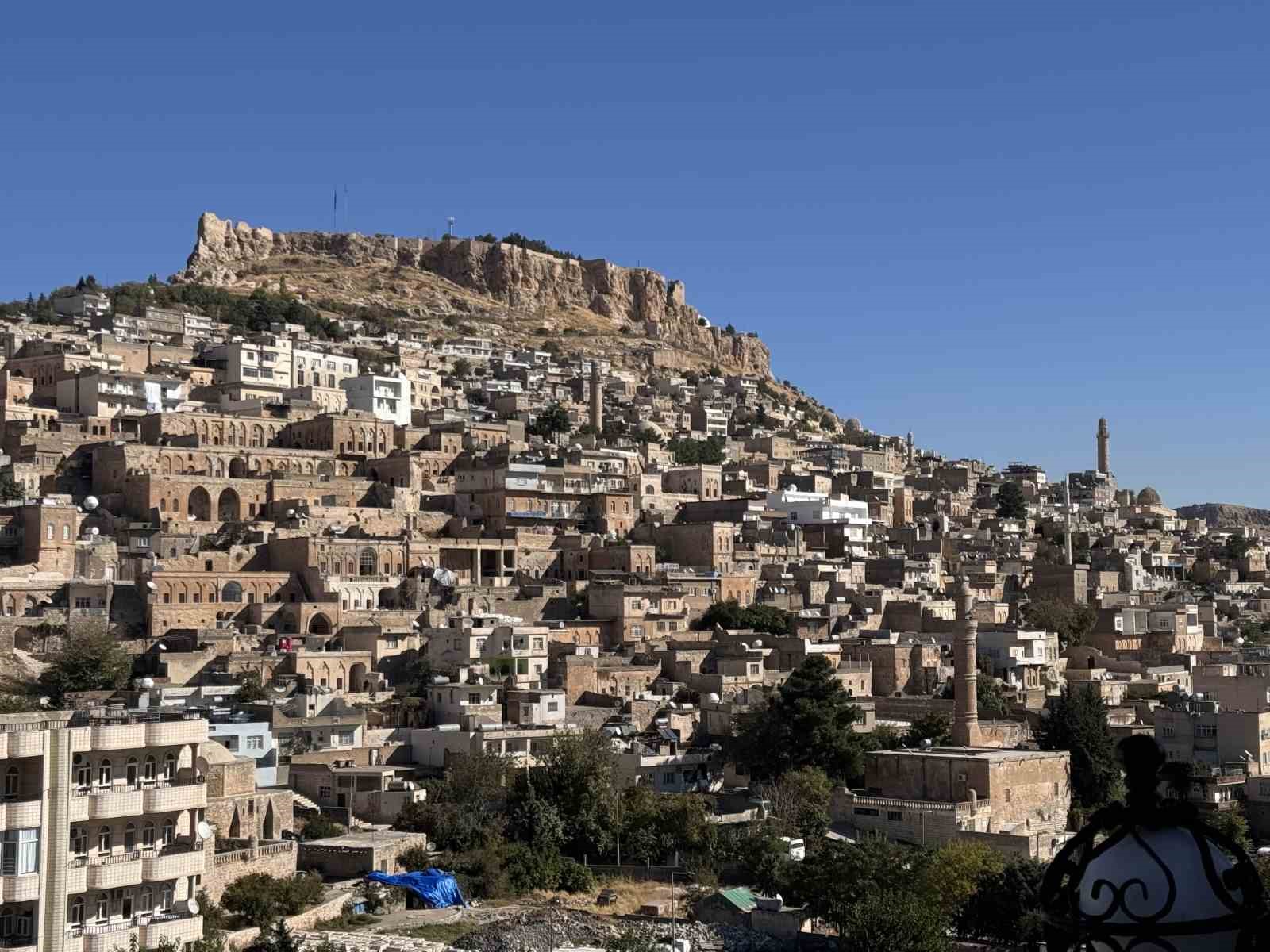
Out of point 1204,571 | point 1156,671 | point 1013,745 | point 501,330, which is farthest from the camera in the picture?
point 501,330

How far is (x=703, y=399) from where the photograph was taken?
82188 mm

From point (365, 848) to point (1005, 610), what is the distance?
2677 centimetres

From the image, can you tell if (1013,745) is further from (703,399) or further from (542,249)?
(542,249)

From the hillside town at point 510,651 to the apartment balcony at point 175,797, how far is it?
0.06 metres

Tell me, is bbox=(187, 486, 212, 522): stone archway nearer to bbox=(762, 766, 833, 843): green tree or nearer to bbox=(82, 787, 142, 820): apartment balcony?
bbox=(762, 766, 833, 843): green tree

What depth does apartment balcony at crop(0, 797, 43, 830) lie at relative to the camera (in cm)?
1642

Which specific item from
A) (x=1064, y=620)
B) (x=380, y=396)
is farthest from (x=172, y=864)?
(x=380, y=396)

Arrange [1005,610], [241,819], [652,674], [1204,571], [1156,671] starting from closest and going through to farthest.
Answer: [241,819] < [652,674] < [1156,671] < [1005,610] < [1204,571]

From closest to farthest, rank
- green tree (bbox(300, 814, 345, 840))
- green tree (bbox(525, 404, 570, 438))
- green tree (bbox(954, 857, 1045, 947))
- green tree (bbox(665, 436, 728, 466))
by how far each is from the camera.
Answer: green tree (bbox(954, 857, 1045, 947)) < green tree (bbox(300, 814, 345, 840)) < green tree (bbox(525, 404, 570, 438)) < green tree (bbox(665, 436, 728, 466))

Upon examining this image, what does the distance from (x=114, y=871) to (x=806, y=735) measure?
53.9ft

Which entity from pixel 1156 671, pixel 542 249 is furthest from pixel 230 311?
pixel 1156 671

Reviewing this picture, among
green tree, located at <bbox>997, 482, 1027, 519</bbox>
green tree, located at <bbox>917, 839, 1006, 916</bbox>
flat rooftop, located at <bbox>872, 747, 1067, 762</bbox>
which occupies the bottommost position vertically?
green tree, located at <bbox>917, 839, 1006, 916</bbox>

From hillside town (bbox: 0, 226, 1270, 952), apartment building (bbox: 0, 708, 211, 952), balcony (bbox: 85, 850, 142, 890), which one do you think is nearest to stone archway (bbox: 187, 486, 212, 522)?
hillside town (bbox: 0, 226, 1270, 952)

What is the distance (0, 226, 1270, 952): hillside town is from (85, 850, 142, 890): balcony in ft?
0.14
